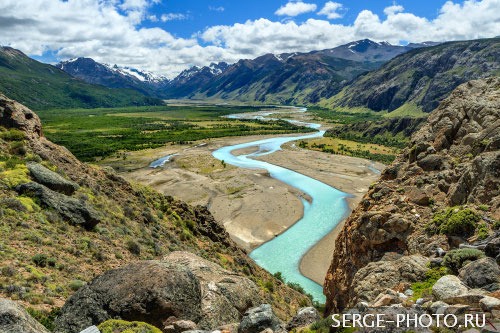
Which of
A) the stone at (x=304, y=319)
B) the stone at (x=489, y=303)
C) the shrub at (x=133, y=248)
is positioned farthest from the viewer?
the shrub at (x=133, y=248)

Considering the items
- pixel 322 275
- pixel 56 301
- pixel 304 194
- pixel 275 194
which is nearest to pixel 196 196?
pixel 275 194

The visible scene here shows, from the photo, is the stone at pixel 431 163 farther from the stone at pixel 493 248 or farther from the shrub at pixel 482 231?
the stone at pixel 493 248

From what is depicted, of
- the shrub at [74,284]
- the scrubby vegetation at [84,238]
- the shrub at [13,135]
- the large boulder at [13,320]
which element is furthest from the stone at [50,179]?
the large boulder at [13,320]

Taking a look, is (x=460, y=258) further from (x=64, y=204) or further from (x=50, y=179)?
(x=50, y=179)

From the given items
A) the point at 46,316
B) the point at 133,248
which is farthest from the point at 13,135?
the point at 46,316

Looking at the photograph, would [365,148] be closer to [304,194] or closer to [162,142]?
[304,194]

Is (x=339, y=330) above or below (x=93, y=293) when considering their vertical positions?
above
